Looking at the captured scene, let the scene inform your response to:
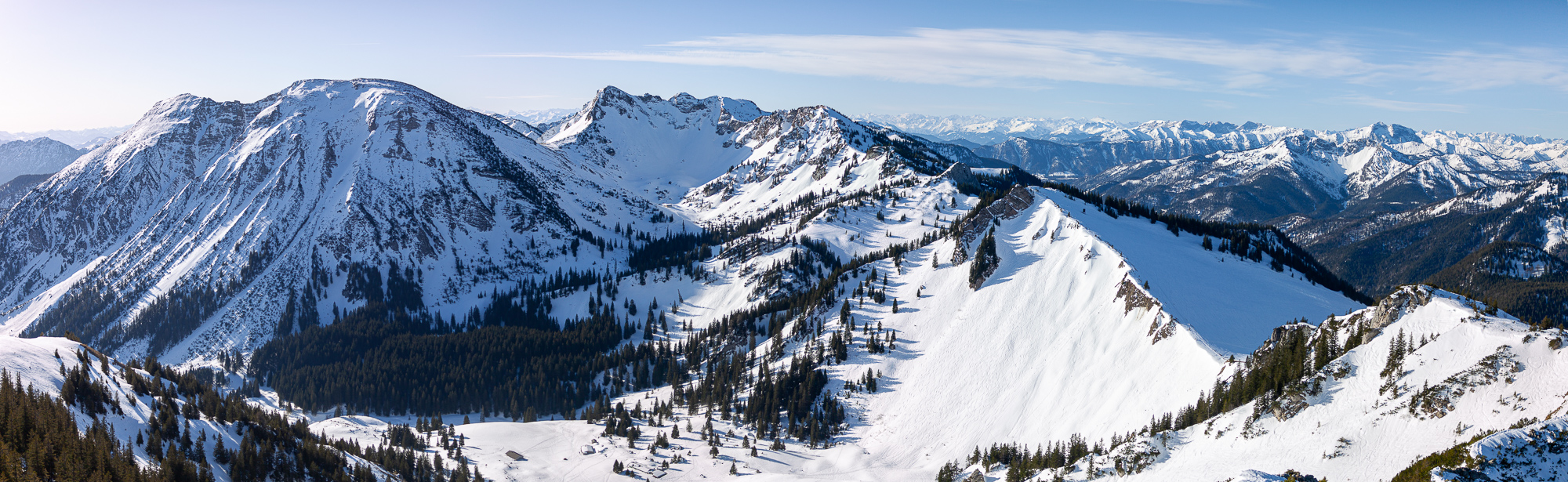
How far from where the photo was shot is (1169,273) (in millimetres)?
120375

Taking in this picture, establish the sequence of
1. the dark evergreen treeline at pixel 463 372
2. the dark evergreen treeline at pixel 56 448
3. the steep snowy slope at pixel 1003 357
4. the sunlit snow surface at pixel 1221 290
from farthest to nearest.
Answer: the dark evergreen treeline at pixel 463 372 → the sunlit snow surface at pixel 1221 290 → the steep snowy slope at pixel 1003 357 → the dark evergreen treeline at pixel 56 448

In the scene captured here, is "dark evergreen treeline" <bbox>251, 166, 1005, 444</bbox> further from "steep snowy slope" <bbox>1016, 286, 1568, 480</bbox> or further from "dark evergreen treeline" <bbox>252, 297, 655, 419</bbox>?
"steep snowy slope" <bbox>1016, 286, 1568, 480</bbox>

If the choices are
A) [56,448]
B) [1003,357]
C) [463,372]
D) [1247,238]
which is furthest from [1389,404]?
[463,372]

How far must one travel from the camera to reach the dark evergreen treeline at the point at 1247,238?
136 meters

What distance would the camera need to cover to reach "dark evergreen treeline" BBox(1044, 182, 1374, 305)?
447 feet

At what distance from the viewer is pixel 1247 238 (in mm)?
143875

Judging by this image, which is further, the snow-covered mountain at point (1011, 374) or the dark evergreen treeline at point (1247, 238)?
the dark evergreen treeline at point (1247, 238)

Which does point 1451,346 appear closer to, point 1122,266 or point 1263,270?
point 1122,266

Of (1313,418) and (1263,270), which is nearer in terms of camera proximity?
(1313,418)

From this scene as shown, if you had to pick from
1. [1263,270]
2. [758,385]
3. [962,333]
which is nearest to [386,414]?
[758,385]

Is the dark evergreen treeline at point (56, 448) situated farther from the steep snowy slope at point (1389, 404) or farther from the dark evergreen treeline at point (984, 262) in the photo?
the dark evergreen treeline at point (984, 262)

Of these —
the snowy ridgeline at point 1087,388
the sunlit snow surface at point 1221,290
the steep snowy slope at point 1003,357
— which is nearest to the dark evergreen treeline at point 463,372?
the snowy ridgeline at point 1087,388

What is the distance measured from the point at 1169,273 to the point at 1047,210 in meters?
47.8

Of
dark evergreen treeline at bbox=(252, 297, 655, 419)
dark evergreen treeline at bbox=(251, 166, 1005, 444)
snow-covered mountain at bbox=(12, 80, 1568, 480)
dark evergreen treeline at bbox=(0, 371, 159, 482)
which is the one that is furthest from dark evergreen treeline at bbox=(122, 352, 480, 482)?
dark evergreen treeline at bbox=(252, 297, 655, 419)
